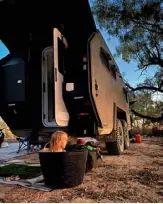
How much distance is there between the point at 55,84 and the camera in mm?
4082

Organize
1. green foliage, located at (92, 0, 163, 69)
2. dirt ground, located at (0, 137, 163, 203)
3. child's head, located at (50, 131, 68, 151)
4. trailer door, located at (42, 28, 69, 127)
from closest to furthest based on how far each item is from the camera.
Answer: dirt ground, located at (0, 137, 163, 203) < child's head, located at (50, 131, 68, 151) < trailer door, located at (42, 28, 69, 127) < green foliage, located at (92, 0, 163, 69)

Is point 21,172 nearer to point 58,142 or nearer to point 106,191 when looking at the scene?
point 58,142

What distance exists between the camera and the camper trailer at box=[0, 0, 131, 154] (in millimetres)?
4188

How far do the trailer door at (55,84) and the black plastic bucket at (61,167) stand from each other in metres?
0.89

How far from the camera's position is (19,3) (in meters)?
4.26

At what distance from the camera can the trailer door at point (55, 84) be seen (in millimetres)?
4098

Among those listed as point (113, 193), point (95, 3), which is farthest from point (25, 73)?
point (95, 3)

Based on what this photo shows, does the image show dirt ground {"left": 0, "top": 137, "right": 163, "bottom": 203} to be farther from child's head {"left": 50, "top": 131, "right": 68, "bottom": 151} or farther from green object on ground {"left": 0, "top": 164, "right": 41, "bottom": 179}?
green object on ground {"left": 0, "top": 164, "right": 41, "bottom": 179}

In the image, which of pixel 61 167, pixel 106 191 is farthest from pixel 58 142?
pixel 106 191

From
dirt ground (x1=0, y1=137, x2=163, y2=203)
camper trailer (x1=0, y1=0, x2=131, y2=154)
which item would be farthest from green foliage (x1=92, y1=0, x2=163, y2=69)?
dirt ground (x1=0, y1=137, x2=163, y2=203)

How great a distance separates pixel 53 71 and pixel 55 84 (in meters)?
0.22

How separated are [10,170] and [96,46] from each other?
2577 mm

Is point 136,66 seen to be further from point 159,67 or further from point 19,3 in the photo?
point 19,3

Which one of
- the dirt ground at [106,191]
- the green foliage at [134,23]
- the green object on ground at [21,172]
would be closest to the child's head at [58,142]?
the dirt ground at [106,191]
